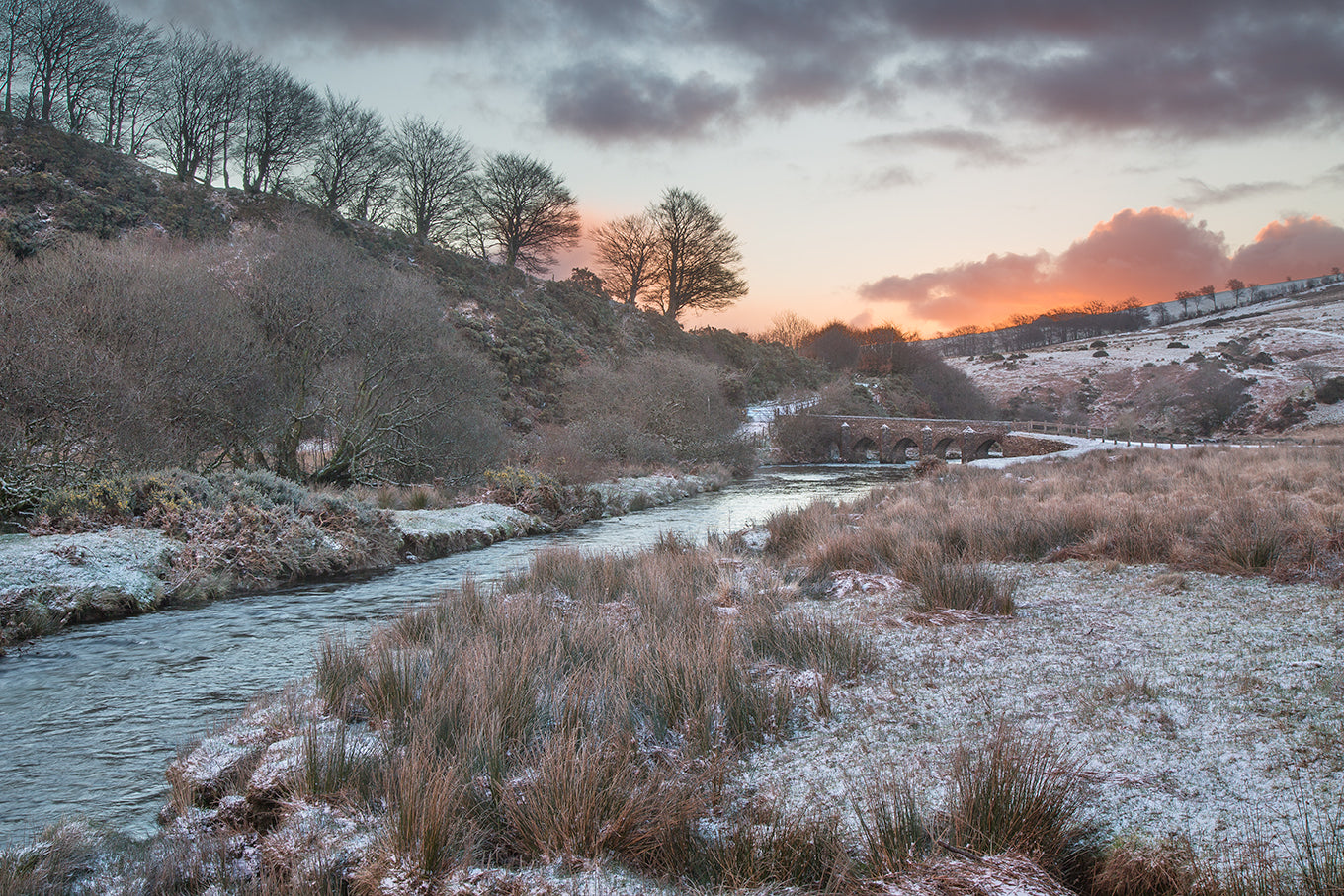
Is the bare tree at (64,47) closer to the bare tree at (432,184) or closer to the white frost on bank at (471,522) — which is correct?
the bare tree at (432,184)

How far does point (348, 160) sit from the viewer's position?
45.3 meters

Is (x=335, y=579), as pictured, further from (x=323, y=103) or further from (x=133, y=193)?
(x=323, y=103)

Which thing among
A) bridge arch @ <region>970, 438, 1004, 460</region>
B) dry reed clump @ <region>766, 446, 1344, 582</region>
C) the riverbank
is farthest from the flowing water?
bridge arch @ <region>970, 438, 1004, 460</region>

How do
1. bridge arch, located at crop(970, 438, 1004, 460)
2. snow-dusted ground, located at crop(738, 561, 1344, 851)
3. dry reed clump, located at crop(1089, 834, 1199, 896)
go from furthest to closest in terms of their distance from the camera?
bridge arch, located at crop(970, 438, 1004, 460) < snow-dusted ground, located at crop(738, 561, 1344, 851) < dry reed clump, located at crop(1089, 834, 1199, 896)

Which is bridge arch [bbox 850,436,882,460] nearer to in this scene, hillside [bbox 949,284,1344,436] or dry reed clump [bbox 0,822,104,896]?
hillside [bbox 949,284,1344,436]

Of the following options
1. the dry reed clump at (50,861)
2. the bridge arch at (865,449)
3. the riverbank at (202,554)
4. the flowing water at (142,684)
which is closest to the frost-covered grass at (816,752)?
the dry reed clump at (50,861)

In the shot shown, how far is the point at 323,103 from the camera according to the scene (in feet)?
148

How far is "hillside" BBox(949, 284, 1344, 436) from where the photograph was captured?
44.4 m

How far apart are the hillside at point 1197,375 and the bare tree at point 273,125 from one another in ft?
170

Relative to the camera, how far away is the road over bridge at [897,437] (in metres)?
43.0

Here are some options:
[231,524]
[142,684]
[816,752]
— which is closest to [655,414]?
[231,524]

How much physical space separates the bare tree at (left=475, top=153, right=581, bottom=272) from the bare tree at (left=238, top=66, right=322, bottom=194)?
1194cm

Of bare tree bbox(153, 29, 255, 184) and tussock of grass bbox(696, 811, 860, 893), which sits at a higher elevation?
bare tree bbox(153, 29, 255, 184)

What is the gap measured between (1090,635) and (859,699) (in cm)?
195
